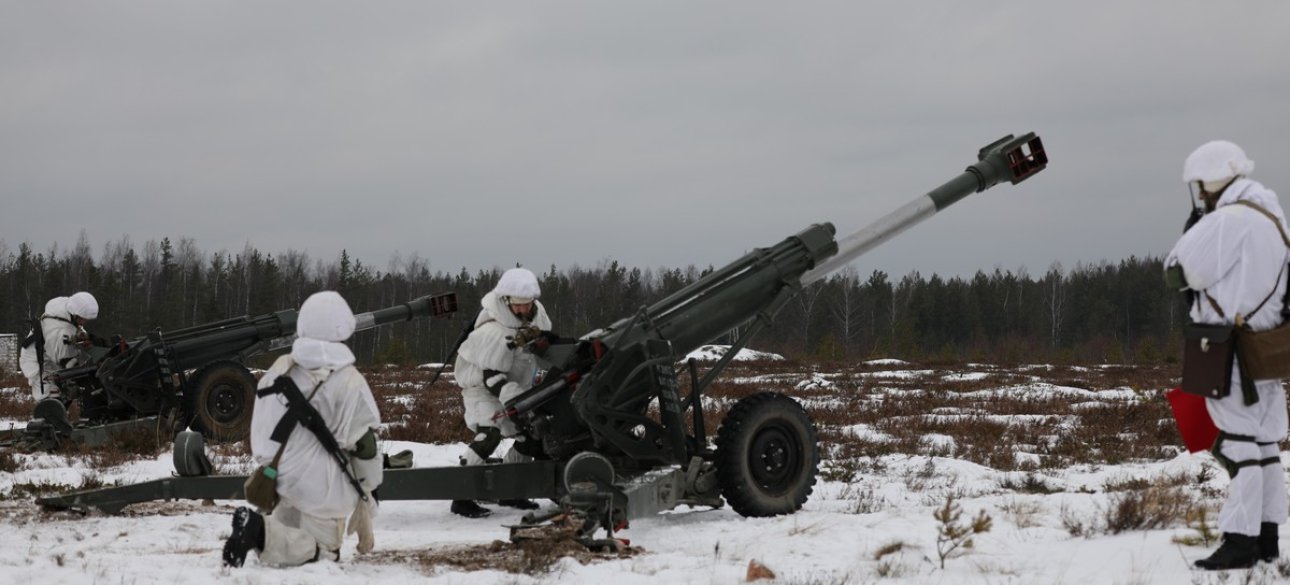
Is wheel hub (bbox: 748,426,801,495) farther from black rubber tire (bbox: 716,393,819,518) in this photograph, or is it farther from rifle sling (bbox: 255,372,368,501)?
rifle sling (bbox: 255,372,368,501)

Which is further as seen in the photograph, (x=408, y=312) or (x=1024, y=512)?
(x=408, y=312)

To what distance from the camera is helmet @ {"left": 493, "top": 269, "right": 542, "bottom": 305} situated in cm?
845

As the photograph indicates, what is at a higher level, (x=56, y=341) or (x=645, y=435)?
(x=56, y=341)

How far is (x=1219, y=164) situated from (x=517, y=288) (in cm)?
505

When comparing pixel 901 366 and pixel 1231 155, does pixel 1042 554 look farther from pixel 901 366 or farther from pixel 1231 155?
pixel 901 366

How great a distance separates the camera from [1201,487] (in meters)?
8.00

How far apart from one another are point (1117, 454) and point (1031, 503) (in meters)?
5.00

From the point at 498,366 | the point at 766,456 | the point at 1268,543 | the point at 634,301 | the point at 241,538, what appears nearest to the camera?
the point at 1268,543

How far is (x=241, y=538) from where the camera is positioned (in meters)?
5.39

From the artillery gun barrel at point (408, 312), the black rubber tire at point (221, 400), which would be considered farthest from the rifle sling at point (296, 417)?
the black rubber tire at point (221, 400)

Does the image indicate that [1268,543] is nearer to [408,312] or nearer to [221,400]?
[408,312]

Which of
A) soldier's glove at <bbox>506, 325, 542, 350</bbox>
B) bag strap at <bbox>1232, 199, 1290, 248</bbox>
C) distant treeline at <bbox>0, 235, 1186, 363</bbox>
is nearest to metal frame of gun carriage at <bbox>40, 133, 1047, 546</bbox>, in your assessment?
soldier's glove at <bbox>506, 325, 542, 350</bbox>

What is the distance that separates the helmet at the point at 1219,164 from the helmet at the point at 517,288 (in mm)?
4852

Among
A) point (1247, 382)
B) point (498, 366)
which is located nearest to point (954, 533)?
point (1247, 382)
